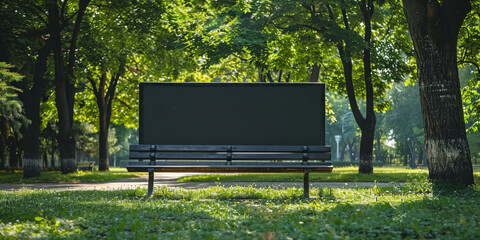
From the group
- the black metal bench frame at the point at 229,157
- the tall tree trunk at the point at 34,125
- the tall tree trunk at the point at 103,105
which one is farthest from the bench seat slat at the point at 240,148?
the tall tree trunk at the point at 103,105

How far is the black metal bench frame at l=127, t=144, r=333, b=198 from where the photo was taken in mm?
10688

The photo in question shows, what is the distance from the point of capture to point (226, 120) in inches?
442

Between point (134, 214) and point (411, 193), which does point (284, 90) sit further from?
point (134, 214)

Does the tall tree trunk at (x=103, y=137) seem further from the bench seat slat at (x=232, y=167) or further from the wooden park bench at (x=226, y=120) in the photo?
the bench seat slat at (x=232, y=167)

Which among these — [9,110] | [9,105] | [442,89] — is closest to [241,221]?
[442,89]

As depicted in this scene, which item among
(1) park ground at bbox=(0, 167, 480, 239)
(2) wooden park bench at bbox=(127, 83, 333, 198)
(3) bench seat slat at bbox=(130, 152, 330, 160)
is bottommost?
(1) park ground at bbox=(0, 167, 480, 239)

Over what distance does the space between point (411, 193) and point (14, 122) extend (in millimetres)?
15322

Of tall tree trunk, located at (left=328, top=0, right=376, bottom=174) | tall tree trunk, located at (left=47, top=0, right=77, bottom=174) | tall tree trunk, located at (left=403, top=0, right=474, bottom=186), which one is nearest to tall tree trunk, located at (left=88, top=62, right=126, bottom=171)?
tall tree trunk, located at (left=47, top=0, right=77, bottom=174)

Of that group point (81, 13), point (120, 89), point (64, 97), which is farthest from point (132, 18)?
point (120, 89)

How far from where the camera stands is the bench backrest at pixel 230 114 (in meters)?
11.1

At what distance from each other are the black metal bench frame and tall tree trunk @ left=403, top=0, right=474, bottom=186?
8.92 feet

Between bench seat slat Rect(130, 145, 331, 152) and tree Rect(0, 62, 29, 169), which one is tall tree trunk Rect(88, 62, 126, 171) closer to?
tree Rect(0, 62, 29, 169)

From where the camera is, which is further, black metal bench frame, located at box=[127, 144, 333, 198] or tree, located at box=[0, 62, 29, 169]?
tree, located at box=[0, 62, 29, 169]

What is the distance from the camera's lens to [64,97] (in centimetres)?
2214
